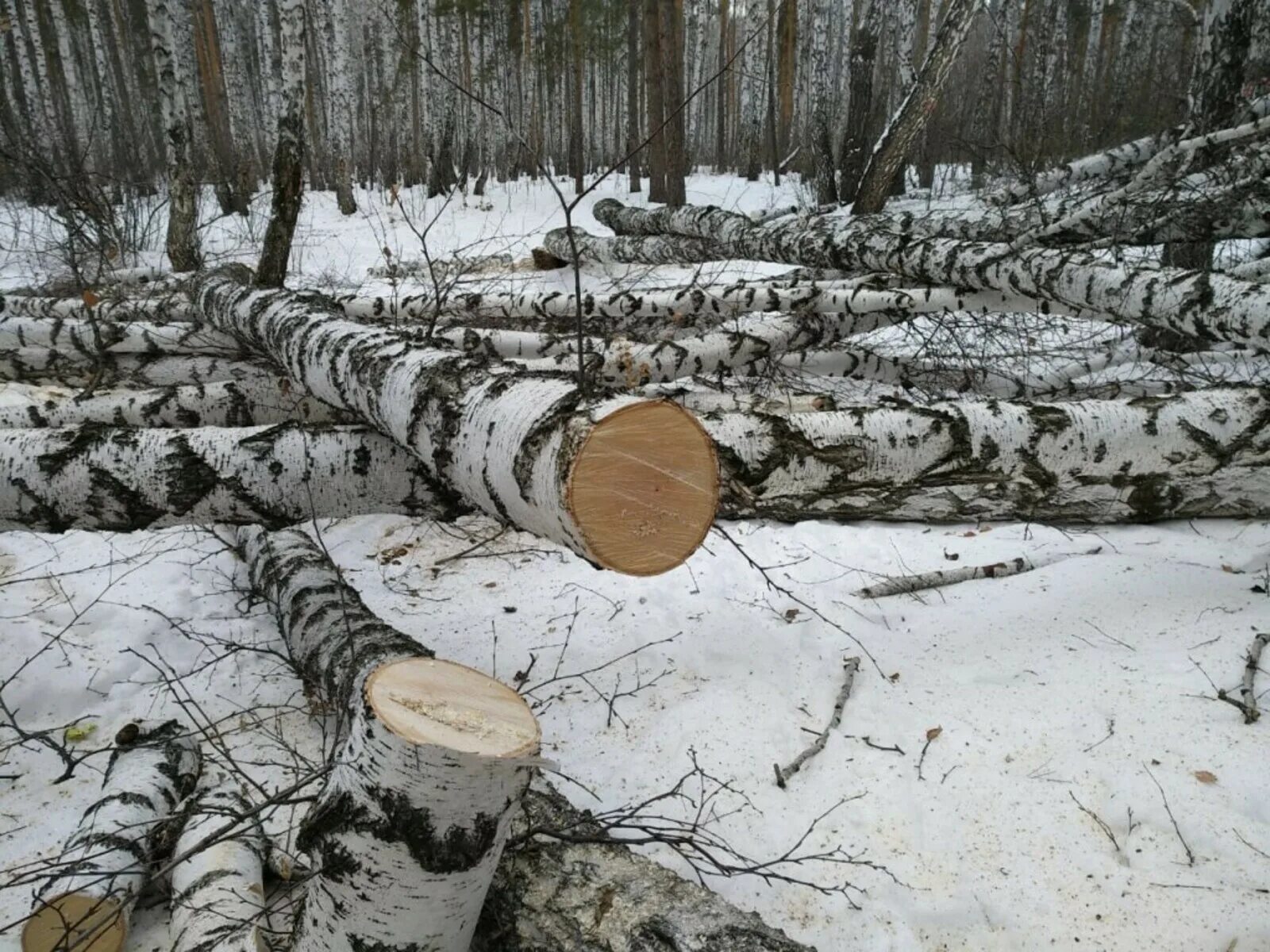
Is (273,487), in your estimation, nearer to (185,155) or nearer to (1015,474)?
(1015,474)

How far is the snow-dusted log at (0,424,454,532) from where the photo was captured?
7.17 feet

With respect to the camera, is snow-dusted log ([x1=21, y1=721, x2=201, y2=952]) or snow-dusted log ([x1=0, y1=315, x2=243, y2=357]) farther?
snow-dusted log ([x1=0, y1=315, x2=243, y2=357])

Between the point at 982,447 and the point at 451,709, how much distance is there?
1.81 metres

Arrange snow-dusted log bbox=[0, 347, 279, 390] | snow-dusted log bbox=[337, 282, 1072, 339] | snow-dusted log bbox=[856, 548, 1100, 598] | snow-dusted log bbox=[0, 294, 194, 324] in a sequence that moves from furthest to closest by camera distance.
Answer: snow-dusted log bbox=[0, 294, 194, 324] → snow-dusted log bbox=[0, 347, 279, 390] → snow-dusted log bbox=[337, 282, 1072, 339] → snow-dusted log bbox=[856, 548, 1100, 598]

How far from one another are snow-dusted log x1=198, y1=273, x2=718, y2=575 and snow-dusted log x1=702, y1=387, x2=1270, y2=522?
640 millimetres

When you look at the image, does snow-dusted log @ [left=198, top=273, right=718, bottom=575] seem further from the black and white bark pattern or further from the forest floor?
the forest floor

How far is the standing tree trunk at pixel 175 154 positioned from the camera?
292 inches

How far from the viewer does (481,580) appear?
3365 mm

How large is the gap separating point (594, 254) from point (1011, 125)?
22.3 ft

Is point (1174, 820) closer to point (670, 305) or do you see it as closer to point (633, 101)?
point (670, 305)

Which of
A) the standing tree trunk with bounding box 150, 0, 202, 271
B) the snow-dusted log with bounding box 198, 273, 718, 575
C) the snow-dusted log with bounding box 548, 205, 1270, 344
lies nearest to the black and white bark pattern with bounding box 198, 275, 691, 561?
the snow-dusted log with bounding box 198, 273, 718, 575

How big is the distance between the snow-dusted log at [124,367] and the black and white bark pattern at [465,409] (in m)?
1.22

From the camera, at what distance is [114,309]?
4.63 metres

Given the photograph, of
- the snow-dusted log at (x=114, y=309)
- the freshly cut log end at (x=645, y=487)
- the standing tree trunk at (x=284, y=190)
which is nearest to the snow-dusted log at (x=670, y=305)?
the snow-dusted log at (x=114, y=309)
